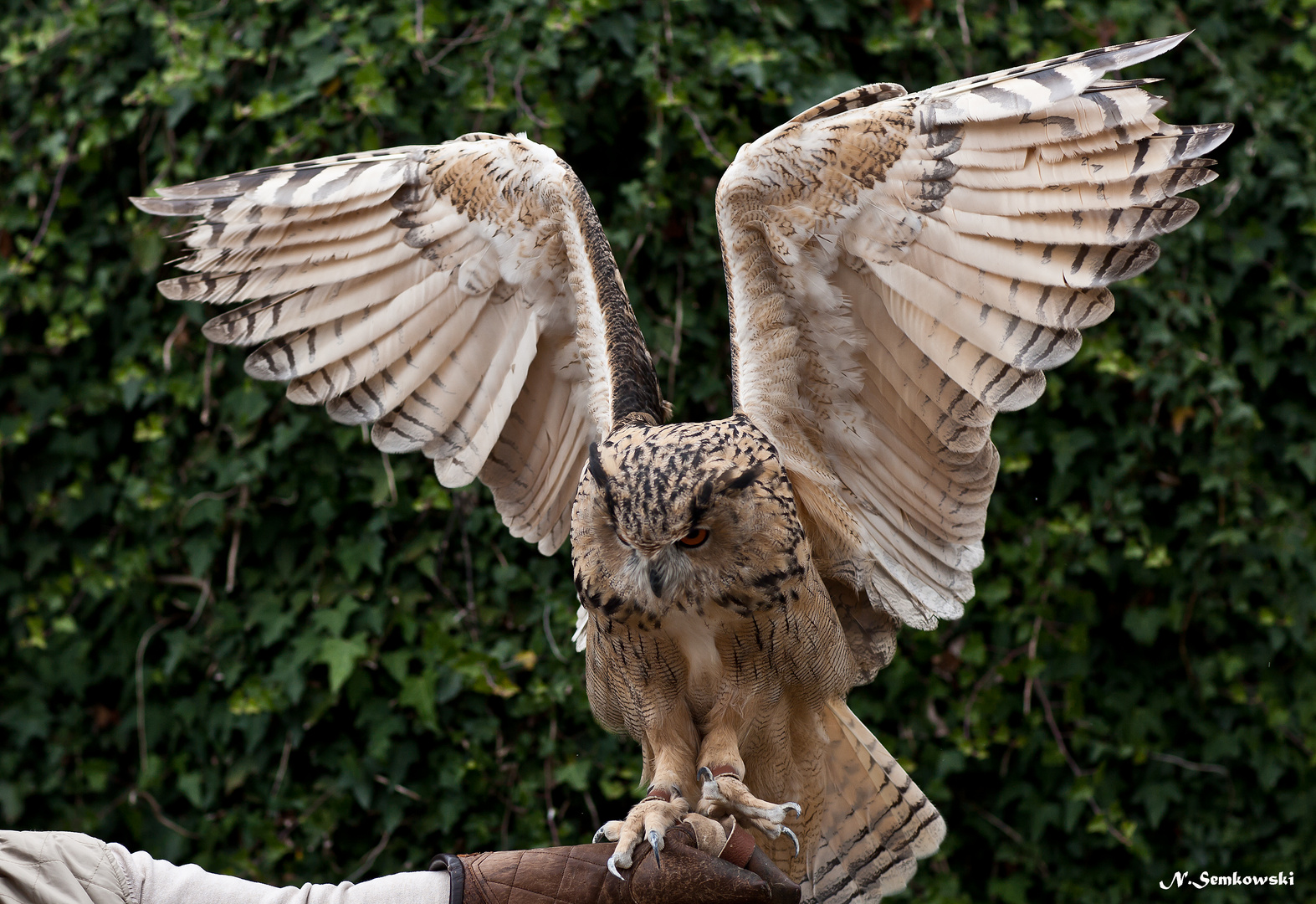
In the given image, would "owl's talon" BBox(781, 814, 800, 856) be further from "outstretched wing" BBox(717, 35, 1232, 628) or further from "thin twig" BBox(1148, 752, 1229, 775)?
"thin twig" BBox(1148, 752, 1229, 775)

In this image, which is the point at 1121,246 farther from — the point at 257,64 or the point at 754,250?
the point at 257,64

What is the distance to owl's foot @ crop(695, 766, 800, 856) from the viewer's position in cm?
199

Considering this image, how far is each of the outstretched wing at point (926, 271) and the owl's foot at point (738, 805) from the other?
0.56 metres

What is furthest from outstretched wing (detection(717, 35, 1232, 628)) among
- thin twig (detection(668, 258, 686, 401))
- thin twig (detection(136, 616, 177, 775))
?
thin twig (detection(136, 616, 177, 775))

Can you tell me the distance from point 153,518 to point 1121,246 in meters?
2.83

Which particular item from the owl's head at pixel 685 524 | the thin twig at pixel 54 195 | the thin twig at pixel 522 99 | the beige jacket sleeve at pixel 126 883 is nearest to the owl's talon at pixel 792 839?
the owl's head at pixel 685 524

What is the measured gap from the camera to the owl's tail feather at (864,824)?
7.66 feet

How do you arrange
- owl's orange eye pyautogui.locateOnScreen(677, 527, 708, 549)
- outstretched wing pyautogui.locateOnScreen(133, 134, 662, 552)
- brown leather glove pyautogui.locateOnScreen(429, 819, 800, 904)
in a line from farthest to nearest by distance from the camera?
outstretched wing pyautogui.locateOnScreen(133, 134, 662, 552)
owl's orange eye pyautogui.locateOnScreen(677, 527, 708, 549)
brown leather glove pyautogui.locateOnScreen(429, 819, 800, 904)

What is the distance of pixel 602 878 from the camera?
74.1 inches

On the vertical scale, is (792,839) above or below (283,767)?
above

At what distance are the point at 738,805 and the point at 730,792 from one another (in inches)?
1.2

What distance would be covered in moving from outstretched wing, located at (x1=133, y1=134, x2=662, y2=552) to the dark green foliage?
68 cm

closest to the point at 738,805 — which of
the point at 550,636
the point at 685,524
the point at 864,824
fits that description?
the point at 864,824

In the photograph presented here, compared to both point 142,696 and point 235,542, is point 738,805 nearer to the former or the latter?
point 235,542
